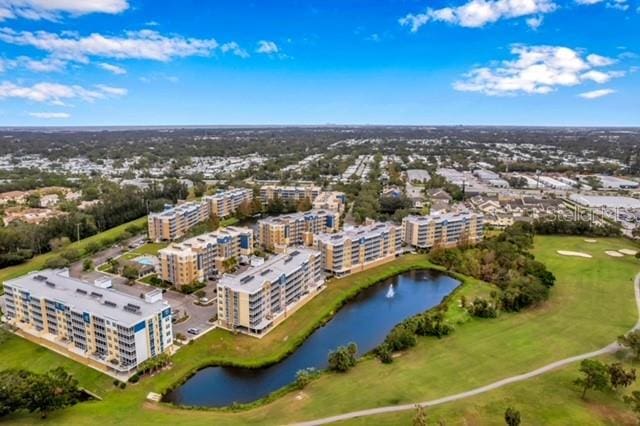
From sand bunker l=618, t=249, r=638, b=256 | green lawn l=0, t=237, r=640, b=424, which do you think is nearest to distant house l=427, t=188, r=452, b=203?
sand bunker l=618, t=249, r=638, b=256

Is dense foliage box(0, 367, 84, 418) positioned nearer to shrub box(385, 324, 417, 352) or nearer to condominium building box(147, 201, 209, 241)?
shrub box(385, 324, 417, 352)

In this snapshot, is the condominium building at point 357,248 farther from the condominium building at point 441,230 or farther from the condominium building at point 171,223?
the condominium building at point 171,223

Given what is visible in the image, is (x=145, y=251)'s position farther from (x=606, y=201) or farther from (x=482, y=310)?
(x=606, y=201)

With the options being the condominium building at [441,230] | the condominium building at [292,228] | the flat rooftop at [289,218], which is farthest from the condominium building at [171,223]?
the condominium building at [441,230]

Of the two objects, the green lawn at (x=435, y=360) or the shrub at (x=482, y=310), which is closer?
the green lawn at (x=435, y=360)

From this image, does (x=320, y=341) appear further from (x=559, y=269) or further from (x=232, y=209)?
(x=232, y=209)

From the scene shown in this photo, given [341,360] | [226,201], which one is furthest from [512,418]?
[226,201]

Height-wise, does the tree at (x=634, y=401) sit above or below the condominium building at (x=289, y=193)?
below
